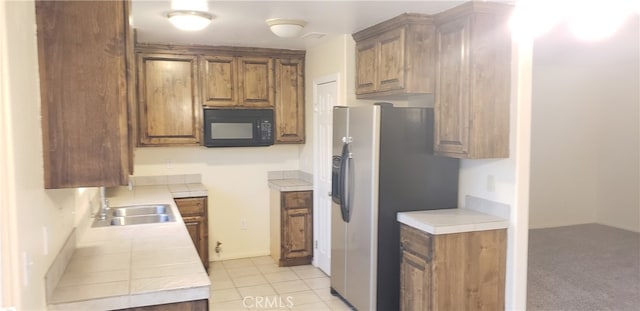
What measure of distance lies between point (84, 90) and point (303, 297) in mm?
2814

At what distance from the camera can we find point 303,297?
406 cm

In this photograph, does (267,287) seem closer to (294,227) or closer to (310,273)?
(310,273)

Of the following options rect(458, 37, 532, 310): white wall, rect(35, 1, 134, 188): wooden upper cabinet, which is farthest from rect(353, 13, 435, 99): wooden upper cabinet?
rect(35, 1, 134, 188): wooden upper cabinet

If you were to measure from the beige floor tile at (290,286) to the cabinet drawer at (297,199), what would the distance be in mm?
788

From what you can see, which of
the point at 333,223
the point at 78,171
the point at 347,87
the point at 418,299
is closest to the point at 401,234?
the point at 418,299

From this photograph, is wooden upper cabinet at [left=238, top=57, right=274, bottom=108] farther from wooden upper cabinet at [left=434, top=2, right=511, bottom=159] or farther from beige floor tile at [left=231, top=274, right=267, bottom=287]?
wooden upper cabinet at [left=434, top=2, right=511, bottom=159]

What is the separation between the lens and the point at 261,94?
4988mm

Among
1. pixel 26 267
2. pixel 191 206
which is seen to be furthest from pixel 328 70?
pixel 26 267

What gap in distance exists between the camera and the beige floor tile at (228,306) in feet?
12.4

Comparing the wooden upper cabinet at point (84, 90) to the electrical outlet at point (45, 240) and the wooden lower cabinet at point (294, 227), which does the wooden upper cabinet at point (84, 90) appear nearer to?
the electrical outlet at point (45, 240)

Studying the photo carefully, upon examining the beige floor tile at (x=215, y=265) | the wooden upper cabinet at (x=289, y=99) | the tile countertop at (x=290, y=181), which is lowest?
the beige floor tile at (x=215, y=265)

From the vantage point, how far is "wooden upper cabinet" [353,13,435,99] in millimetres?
3381

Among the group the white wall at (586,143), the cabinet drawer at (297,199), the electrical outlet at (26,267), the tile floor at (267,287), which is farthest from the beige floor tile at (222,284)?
the white wall at (586,143)

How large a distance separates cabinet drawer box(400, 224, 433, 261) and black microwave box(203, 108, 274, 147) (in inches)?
84.8
